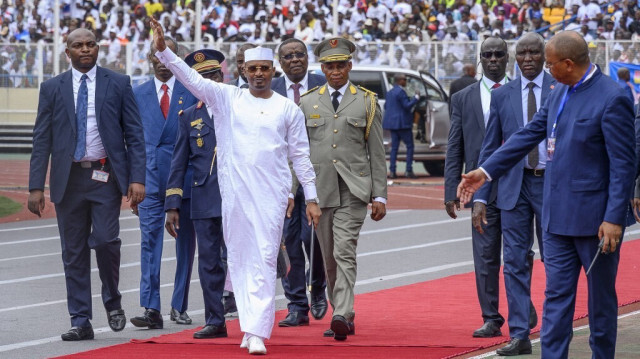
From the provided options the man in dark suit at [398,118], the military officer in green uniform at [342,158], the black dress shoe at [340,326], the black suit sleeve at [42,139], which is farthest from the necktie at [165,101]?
the man in dark suit at [398,118]

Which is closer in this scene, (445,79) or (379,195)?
(379,195)

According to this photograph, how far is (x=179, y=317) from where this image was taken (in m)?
10.7

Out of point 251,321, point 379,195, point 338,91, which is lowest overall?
point 251,321

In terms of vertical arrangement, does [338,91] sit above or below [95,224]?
above

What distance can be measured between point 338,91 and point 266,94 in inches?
38.0

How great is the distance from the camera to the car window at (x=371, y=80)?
91.0 feet

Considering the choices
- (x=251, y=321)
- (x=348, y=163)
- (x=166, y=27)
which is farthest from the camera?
(x=166, y=27)

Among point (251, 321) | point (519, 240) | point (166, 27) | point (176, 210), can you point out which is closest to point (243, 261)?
point (251, 321)

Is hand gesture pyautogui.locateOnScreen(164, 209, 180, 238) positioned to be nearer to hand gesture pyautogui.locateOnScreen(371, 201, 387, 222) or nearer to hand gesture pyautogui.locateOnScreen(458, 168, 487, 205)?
hand gesture pyautogui.locateOnScreen(371, 201, 387, 222)

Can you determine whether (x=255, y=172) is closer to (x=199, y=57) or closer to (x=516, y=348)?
(x=199, y=57)

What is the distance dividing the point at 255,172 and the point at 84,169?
153cm

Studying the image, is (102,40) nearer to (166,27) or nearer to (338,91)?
(166,27)

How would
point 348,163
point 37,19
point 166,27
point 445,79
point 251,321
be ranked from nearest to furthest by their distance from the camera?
point 251,321 < point 348,163 < point 445,79 < point 166,27 < point 37,19

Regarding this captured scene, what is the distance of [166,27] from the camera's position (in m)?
38.6
